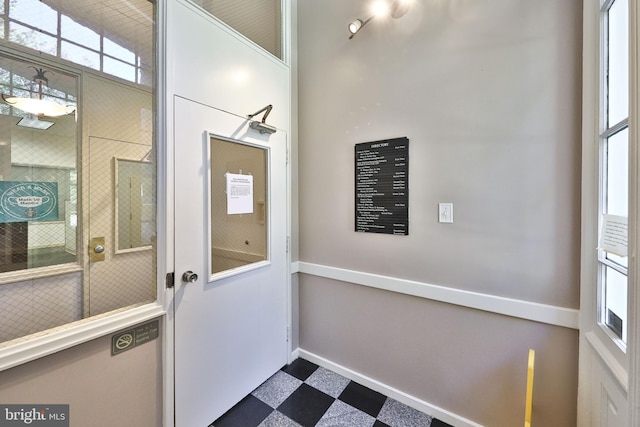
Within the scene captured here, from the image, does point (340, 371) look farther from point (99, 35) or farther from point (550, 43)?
point (99, 35)

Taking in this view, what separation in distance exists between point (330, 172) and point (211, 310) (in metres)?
1.29

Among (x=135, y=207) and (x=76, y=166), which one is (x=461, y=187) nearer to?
(x=135, y=207)

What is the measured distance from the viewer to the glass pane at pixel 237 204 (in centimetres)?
161

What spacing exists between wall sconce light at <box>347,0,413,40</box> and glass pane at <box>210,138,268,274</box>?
1.06m

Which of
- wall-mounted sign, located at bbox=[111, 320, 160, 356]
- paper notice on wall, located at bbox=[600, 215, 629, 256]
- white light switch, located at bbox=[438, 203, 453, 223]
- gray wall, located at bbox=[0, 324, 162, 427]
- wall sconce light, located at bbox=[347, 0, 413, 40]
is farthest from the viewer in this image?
wall sconce light, located at bbox=[347, 0, 413, 40]

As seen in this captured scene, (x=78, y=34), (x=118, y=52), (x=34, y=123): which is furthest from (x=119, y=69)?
(x=34, y=123)

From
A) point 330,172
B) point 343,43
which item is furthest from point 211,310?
point 343,43

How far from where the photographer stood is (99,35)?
130cm

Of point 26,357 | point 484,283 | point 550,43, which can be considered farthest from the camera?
point 484,283

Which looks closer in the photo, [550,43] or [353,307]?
[550,43]

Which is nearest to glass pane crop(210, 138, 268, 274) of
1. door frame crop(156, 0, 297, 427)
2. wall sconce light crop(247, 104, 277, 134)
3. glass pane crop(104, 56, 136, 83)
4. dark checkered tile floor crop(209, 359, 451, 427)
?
wall sconce light crop(247, 104, 277, 134)

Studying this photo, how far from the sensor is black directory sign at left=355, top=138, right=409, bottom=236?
1.70 meters

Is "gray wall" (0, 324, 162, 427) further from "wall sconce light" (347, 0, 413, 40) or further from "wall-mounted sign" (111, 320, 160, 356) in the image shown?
"wall sconce light" (347, 0, 413, 40)

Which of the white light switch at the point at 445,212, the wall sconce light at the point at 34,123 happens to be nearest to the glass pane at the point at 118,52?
the wall sconce light at the point at 34,123
